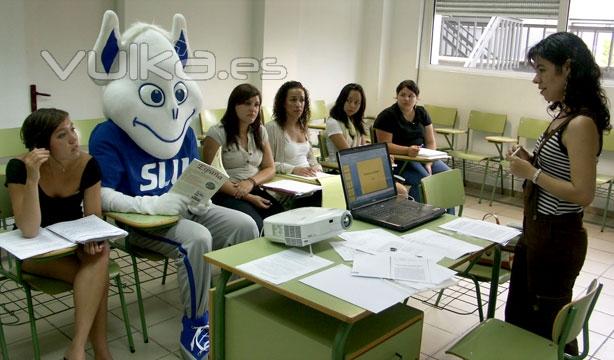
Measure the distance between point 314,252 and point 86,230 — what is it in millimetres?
906

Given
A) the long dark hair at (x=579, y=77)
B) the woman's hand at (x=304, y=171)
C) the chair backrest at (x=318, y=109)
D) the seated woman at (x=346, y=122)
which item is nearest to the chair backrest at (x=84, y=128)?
the woman's hand at (x=304, y=171)

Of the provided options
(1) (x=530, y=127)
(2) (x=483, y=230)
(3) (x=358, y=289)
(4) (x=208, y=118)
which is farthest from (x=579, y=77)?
(1) (x=530, y=127)

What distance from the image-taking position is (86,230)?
2180 millimetres

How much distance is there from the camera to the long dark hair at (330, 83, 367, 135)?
4047mm

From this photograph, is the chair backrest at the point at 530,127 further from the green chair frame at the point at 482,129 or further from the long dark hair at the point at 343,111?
the long dark hair at the point at 343,111

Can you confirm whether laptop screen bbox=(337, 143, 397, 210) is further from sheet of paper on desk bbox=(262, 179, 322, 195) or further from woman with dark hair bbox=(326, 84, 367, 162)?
woman with dark hair bbox=(326, 84, 367, 162)

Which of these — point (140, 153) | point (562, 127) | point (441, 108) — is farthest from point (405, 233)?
point (441, 108)

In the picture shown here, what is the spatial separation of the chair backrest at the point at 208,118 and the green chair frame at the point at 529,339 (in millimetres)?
3232

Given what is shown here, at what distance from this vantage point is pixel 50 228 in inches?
87.3

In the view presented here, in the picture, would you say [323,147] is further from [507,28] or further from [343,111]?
[507,28]

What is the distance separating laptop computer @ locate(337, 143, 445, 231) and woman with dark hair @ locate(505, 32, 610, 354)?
17.6 inches

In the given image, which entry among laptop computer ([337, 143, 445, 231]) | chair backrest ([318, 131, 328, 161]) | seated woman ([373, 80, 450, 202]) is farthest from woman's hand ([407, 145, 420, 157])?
laptop computer ([337, 143, 445, 231])

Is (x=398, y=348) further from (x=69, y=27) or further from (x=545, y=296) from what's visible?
(x=69, y=27)

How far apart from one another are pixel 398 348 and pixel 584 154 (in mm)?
864
